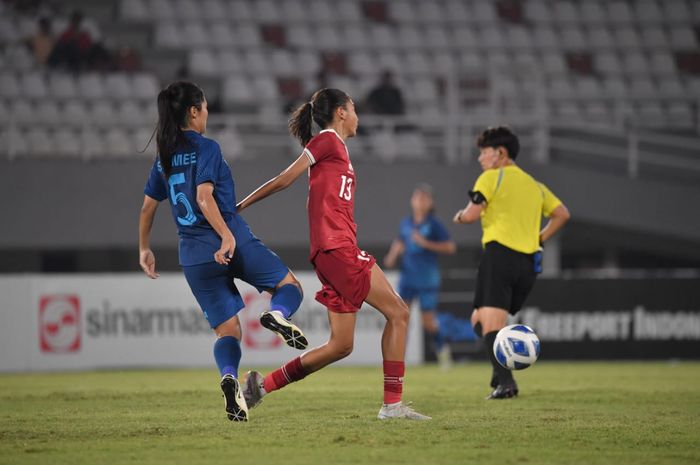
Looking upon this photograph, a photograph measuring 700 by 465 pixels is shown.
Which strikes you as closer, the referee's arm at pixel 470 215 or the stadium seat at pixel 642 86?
the referee's arm at pixel 470 215

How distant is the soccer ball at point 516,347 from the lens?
867 cm

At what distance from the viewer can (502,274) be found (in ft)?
30.2

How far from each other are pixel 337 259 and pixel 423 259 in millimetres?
8348

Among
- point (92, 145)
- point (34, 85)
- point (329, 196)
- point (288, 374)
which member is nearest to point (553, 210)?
point (329, 196)

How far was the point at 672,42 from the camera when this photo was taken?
2472 cm

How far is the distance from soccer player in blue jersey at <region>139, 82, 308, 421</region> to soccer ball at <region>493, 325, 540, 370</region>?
2161mm

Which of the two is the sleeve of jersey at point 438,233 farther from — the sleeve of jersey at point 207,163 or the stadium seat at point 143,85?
the sleeve of jersey at point 207,163

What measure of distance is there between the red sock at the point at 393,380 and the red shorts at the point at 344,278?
1.58ft

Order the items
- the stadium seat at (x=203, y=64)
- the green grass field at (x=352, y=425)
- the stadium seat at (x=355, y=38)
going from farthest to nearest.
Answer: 1. the stadium seat at (x=355, y=38)
2. the stadium seat at (x=203, y=64)
3. the green grass field at (x=352, y=425)

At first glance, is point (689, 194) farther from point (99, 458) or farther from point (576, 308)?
point (99, 458)

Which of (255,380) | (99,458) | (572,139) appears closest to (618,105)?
(572,139)

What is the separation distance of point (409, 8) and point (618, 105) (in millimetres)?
5293

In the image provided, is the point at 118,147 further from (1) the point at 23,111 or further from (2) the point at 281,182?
(2) the point at 281,182

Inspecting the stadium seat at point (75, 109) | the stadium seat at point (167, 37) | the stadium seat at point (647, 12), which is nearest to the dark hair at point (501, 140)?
the stadium seat at point (75, 109)
